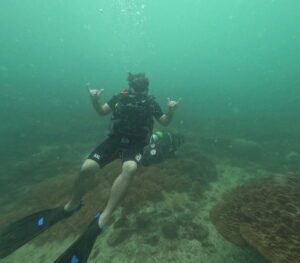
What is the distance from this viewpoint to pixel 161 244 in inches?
154

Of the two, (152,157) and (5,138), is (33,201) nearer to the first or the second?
(152,157)

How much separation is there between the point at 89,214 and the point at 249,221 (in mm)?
3742

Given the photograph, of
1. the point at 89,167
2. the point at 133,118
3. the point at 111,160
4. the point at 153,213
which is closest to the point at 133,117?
the point at 133,118

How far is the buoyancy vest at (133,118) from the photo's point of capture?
4621mm

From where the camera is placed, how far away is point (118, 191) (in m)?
3.70

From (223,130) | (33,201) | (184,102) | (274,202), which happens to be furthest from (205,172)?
(184,102)

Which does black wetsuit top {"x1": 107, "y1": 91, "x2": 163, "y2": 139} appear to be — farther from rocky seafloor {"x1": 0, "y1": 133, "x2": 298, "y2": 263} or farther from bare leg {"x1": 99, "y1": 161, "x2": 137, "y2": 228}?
rocky seafloor {"x1": 0, "y1": 133, "x2": 298, "y2": 263}

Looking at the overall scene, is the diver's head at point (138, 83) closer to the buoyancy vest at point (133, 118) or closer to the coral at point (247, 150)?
the buoyancy vest at point (133, 118)

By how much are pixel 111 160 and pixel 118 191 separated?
100 centimetres

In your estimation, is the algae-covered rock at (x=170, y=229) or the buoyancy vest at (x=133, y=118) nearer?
the algae-covered rock at (x=170, y=229)

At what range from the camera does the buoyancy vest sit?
4621 millimetres

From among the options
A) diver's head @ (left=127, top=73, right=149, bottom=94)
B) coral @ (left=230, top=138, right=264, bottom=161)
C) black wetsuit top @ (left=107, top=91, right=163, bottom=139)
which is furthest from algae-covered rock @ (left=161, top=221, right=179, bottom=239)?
coral @ (left=230, top=138, right=264, bottom=161)

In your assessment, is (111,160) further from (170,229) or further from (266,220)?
(266,220)

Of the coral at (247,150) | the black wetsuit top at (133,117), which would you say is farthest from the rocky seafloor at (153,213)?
the black wetsuit top at (133,117)
